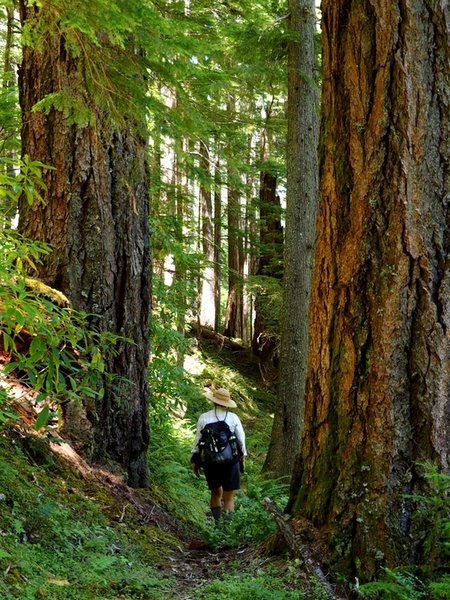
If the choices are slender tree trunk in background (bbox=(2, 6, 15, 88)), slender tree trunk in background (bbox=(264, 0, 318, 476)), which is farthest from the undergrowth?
slender tree trunk in background (bbox=(264, 0, 318, 476))

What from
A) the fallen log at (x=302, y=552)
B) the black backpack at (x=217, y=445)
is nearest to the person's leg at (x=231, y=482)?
the black backpack at (x=217, y=445)

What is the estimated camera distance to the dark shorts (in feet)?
24.0

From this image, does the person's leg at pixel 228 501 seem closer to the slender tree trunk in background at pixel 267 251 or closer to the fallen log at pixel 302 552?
the fallen log at pixel 302 552

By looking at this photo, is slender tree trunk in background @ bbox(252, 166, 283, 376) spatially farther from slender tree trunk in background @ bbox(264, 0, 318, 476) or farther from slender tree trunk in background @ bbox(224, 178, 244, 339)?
slender tree trunk in background @ bbox(264, 0, 318, 476)

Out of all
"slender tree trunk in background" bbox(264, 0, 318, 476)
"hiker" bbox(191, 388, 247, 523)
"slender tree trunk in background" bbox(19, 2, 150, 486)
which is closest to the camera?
"slender tree trunk in background" bbox(19, 2, 150, 486)

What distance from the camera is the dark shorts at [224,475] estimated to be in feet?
24.0

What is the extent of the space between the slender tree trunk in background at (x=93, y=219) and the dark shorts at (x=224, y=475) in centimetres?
105

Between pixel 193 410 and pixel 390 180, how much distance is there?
37.7 ft

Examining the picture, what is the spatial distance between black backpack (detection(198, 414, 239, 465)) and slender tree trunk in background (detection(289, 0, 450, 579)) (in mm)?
3195

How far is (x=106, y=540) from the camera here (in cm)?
462

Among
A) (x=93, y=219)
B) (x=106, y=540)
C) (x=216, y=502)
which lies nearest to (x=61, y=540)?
(x=106, y=540)

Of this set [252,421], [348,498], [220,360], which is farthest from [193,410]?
[348,498]

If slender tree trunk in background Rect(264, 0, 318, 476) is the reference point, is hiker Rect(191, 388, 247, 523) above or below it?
below

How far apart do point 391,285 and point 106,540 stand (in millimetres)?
2776
